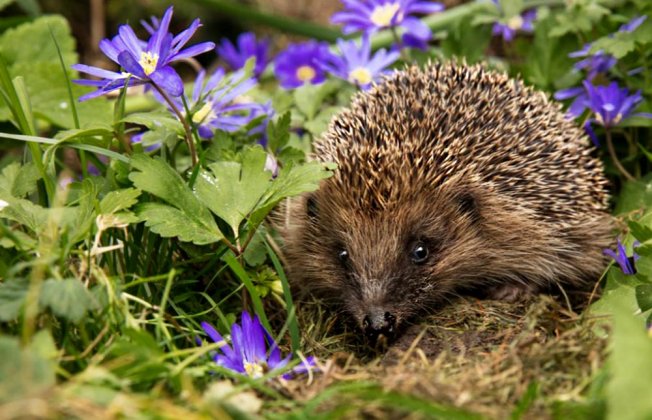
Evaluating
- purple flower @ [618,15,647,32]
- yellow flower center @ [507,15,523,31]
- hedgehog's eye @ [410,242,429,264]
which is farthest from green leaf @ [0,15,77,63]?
purple flower @ [618,15,647,32]

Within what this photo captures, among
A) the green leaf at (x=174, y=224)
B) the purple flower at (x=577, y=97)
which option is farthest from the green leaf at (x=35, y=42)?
the purple flower at (x=577, y=97)

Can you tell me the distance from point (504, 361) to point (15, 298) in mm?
1500

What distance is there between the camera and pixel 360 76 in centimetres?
447

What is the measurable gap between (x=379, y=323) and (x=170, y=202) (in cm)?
88

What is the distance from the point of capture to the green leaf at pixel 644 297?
2822 mm

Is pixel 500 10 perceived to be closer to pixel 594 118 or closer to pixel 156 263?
pixel 594 118

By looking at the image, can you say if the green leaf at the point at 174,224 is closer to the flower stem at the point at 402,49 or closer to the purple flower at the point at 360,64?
the purple flower at the point at 360,64

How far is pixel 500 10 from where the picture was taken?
15.1 feet

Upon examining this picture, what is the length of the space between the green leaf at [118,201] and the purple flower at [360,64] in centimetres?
182

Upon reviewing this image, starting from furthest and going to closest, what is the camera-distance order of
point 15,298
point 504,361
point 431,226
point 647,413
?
point 431,226 < point 504,361 < point 15,298 < point 647,413

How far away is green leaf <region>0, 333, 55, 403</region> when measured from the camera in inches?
80.5

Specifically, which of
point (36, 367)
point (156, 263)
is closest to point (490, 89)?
point (156, 263)

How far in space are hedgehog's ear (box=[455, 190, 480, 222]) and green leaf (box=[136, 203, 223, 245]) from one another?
1065 mm

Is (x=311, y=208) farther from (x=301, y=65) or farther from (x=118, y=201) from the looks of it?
(x=301, y=65)
